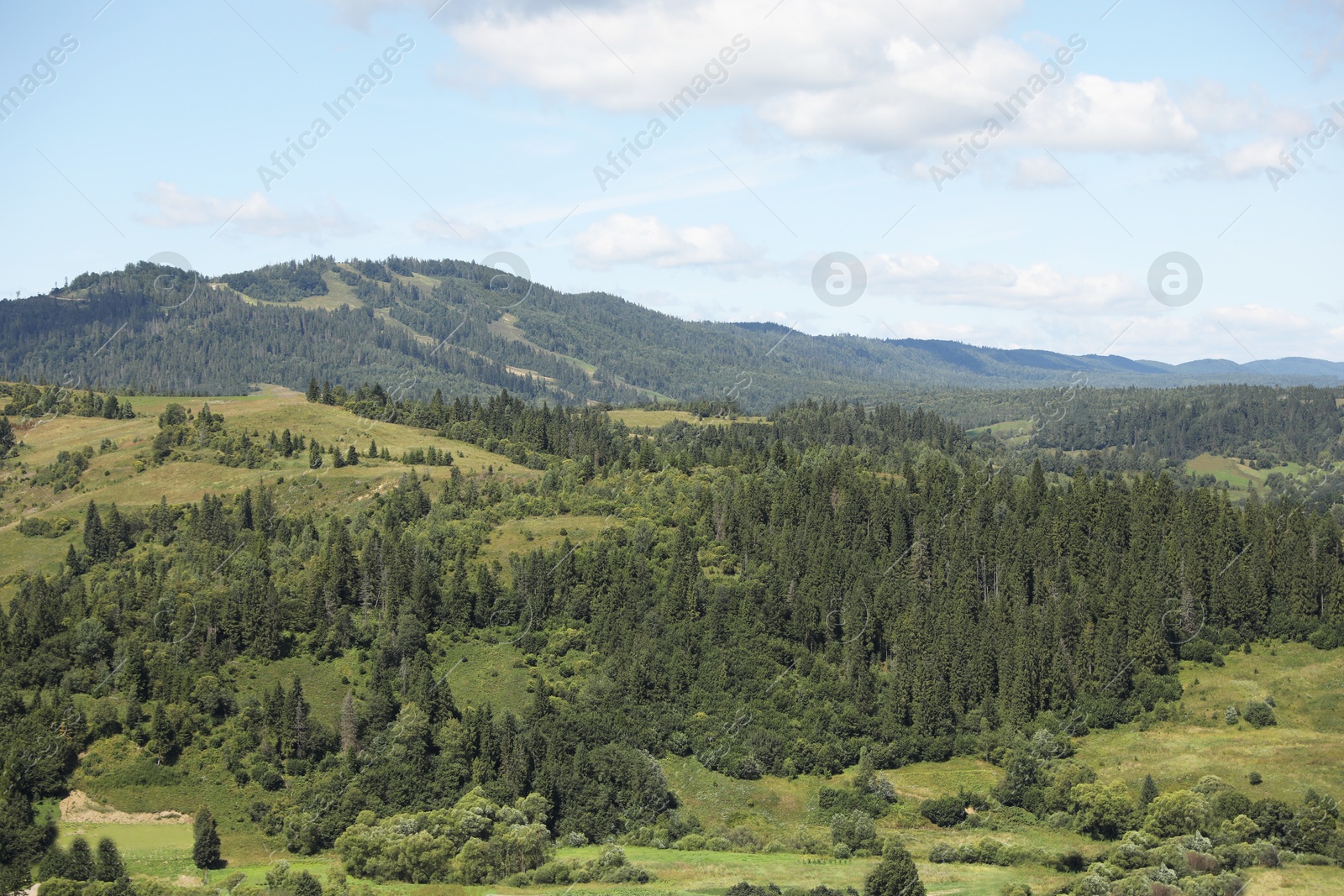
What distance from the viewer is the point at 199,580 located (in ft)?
534

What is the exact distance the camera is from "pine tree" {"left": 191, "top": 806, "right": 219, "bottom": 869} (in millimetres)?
106125

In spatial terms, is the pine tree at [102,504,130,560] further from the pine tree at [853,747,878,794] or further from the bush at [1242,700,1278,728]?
the bush at [1242,700,1278,728]

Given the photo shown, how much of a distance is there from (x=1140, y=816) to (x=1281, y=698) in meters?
39.1

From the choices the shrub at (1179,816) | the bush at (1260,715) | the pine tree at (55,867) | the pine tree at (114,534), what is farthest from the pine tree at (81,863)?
the bush at (1260,715)

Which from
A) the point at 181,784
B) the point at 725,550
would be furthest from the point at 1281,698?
the point at 181,784

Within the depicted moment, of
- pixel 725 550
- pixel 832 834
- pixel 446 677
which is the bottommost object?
pixel 832 834

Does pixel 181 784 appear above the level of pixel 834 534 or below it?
below

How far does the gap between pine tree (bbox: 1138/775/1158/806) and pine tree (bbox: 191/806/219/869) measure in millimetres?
87102

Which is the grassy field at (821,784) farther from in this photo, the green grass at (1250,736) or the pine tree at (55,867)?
the pine tree at (55,867)

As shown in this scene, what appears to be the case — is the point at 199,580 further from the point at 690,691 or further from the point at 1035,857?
the point at 1035,857

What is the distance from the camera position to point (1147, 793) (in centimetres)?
11431

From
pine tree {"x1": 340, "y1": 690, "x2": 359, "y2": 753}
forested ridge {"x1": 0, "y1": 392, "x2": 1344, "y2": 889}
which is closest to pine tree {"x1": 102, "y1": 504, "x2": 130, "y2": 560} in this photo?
forested ridge {"x1": 0, "y1": 392, "x2": 1344, "y2": 889}

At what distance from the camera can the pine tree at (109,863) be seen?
99.4m

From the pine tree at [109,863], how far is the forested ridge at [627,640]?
7.00m
